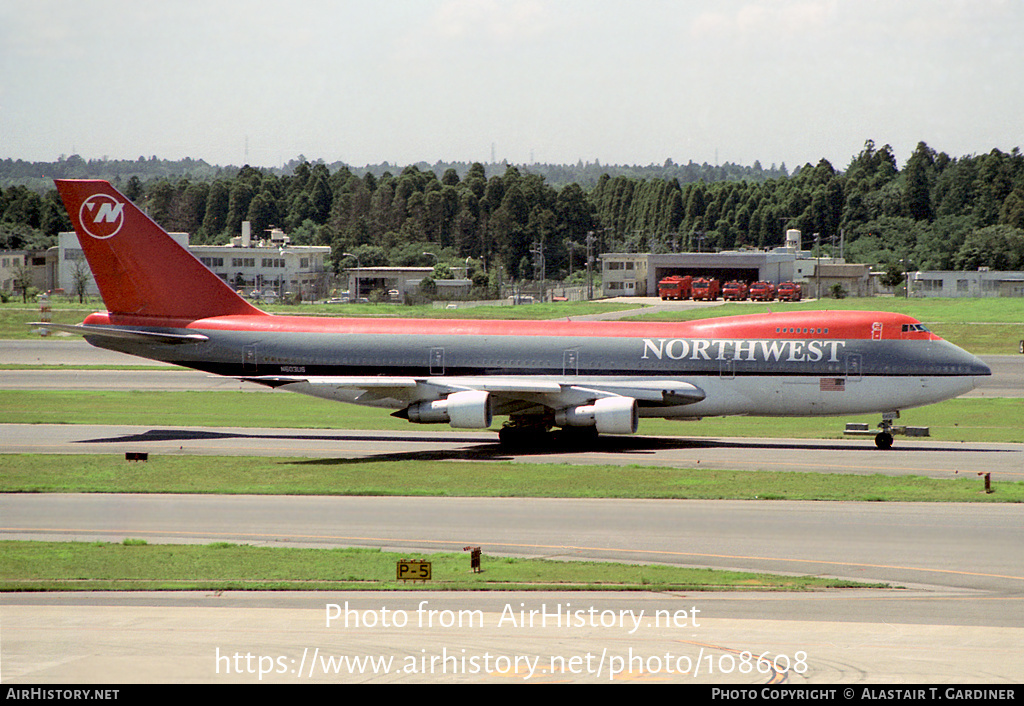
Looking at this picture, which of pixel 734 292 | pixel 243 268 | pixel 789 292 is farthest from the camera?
pixel 734 292

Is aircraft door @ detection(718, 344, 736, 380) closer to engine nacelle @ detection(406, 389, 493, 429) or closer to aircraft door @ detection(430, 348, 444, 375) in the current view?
engine nacelle @ detection(406, 389, 493, 429)

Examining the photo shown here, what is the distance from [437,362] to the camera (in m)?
45.7

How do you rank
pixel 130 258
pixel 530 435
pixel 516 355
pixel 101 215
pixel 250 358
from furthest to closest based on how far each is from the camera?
pixel 130 258
pixel 101 215
pixel 250 358
pixel 516 355
pixel 530 435

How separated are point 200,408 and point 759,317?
90.1 feet

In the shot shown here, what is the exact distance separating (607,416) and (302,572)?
20.9 m

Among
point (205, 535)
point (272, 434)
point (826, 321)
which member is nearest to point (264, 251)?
point (272, 434)

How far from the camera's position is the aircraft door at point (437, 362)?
150ft

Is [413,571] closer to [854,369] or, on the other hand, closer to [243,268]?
[854,369]

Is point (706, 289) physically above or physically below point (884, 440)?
above

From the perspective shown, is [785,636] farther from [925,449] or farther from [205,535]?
[925,449]

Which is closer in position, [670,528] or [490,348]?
[670,528]

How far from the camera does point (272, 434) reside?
4656 centimetres

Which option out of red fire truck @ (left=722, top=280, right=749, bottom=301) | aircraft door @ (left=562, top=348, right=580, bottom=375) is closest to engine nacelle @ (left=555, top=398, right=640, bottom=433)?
aircraft door @ (left=562, top=348, right=580, bottom=375)

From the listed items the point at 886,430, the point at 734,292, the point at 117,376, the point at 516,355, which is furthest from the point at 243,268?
the point at 886,430
